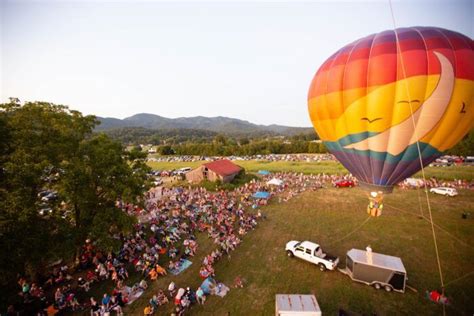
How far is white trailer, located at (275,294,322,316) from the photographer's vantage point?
8.09m

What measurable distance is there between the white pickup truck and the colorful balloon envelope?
14.5ft

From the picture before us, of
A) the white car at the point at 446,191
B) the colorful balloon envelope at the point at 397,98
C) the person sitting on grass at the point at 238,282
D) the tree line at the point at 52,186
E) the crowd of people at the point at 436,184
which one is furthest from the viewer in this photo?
the crowd of people at the point at 436,184

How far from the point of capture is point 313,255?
12328mm

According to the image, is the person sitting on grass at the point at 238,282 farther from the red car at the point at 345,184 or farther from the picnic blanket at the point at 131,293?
the red car at the point at 345,184

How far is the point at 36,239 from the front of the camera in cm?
923

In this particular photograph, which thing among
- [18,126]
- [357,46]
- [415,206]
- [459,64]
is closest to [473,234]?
[415,206]

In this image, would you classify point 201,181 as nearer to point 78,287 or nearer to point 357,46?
point 78,287

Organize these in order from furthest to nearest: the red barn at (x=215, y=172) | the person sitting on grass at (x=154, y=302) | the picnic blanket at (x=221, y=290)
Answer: the red barn at (x=215, y=172) → the picnic blanket at (x=221, y=290) → the person sitting on grass at (x=154, y=302)

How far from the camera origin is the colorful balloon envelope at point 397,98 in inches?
358

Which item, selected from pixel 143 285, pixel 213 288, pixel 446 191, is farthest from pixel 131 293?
pixel 446 191

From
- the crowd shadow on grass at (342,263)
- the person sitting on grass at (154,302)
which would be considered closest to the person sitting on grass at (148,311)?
the person sitting on grass at (154,302)

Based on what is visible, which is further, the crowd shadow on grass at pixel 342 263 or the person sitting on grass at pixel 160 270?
the person sitting on grass at pixel 160 270

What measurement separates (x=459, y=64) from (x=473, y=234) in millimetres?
13142

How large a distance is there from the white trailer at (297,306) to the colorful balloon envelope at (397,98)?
6.58 meters
